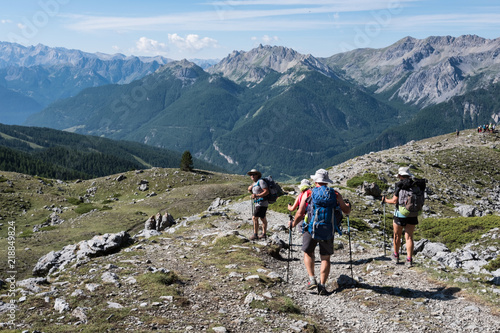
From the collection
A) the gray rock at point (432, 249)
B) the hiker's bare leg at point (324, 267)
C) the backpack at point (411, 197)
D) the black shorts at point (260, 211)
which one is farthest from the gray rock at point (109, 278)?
the gray rock at point (432, 249)

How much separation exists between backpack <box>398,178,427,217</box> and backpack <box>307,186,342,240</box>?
3867 mm

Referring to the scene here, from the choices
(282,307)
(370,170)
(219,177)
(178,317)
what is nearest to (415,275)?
(282,307)

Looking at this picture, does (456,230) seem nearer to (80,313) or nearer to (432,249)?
(432,249)

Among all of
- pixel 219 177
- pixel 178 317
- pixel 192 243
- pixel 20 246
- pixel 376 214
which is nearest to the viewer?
pixel 178 317

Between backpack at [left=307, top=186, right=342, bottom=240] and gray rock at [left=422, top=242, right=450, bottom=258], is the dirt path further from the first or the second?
gray rock at [left=422, top=242, right=450, bottom=258]

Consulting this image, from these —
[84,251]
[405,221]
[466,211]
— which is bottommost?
[466,211]

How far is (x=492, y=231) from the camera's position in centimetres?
2078

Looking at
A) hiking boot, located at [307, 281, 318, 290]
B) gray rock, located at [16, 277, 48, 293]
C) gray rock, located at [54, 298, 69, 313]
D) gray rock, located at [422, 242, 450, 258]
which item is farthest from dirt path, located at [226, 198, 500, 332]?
gray rock, located at [16, 277, 48, 293]

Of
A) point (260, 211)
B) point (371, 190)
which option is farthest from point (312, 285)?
point (371, 190)

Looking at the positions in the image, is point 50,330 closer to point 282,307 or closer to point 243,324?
point 243,324

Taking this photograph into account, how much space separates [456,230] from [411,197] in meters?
12.4

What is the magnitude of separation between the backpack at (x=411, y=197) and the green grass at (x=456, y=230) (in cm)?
1003

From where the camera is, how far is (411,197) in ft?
44.0

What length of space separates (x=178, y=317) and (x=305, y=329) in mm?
3650
